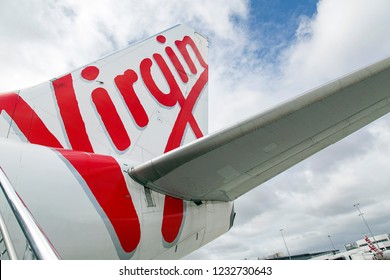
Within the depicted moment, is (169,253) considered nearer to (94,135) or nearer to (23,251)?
(94,135)

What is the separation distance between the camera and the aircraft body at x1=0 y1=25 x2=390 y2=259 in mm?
2893

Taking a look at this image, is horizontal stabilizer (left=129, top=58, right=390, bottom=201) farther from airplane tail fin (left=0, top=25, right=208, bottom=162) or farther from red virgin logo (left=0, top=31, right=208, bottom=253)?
airplane tail fin (left=0, top=25, right=208, bottom=162)

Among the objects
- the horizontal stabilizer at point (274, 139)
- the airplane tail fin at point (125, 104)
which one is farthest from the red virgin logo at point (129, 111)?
the horizontal stabilizer at point (274, 139)

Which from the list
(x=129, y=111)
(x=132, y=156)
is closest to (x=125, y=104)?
(x=129, y=111)

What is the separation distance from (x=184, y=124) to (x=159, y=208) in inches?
109

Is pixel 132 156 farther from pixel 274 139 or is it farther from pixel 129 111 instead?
pixel 274 139

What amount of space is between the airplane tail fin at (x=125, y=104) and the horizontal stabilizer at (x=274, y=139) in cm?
132

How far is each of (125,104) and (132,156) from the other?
3.52 ft

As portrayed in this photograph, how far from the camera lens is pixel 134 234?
3.49m

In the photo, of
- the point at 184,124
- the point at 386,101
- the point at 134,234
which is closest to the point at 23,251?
the point at 134,234

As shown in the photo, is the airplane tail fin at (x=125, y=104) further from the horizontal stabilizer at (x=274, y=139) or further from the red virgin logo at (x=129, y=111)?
the horizontal stabilizer at (x=274, y=139)

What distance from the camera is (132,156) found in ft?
16.2

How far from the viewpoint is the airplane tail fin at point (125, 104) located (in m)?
4.10

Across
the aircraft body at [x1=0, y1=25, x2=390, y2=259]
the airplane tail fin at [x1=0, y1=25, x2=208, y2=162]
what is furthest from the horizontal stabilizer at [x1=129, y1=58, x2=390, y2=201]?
the airplane tail fin at [x1=0, y1=25, x2=208, y2=162]
